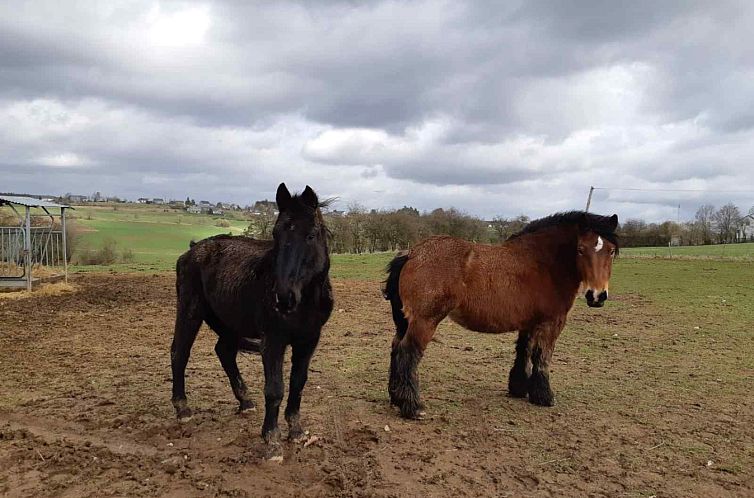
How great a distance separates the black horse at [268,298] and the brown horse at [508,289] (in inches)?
53.1

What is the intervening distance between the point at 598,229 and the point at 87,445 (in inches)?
229

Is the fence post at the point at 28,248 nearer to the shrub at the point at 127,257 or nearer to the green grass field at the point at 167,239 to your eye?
the green grass field at the point at 167,239

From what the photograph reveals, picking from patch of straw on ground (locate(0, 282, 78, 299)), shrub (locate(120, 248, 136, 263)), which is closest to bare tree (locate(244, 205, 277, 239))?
patch of straw on ground (locate(0, 282, 78, 299))

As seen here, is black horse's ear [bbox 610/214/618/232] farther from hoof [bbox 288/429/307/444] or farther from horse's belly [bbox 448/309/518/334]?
hoof [bbox 288/429/307/444]

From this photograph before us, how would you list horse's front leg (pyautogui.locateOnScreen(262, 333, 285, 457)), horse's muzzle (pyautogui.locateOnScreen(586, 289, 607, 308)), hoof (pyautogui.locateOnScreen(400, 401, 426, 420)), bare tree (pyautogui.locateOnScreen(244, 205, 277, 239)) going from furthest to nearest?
bare tree (pyautogui.locateOnScreen(244, 205, 277, 239))
horse's muzzle (pyautogui.locateOnScreen(586, 289, 607, 308))
hoof (pyautogui.locateOnScreen(400, 401, 426, 420))
horse's front leg (pyautogui.locateOnScreen(262, 333, 285, 457))

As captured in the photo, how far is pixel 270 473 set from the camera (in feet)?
13.5

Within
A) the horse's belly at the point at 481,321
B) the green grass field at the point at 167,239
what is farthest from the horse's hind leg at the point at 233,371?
the green grass field at the point at 167,239

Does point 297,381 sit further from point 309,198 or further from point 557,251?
point 557,251

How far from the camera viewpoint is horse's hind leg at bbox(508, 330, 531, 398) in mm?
6203

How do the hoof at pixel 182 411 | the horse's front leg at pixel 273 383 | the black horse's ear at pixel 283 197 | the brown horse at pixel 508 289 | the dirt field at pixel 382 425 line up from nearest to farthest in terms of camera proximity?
the dirt field at pixel 382 425, the black horse's ear at pixel 283 197, the horse's front leg at pixel 273 383, the hoof at pixel 182 411, the brown horse at pixel 508 289

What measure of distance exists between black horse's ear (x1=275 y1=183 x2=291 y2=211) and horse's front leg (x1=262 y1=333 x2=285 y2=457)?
113cm

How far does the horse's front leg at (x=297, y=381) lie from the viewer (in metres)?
4.63

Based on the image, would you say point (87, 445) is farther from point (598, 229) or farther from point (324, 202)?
point (598, 229)

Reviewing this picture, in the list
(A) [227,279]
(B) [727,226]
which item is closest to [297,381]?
(A) [227,279]
